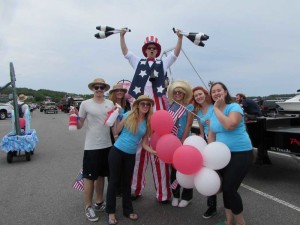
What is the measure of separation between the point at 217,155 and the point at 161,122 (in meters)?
0.81

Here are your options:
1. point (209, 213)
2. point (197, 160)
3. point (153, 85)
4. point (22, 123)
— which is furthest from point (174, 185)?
point (22, 123)

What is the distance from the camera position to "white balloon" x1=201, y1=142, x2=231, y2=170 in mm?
2953

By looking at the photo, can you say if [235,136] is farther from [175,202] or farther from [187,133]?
[175,202]

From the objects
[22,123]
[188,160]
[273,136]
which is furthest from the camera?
[22,123]

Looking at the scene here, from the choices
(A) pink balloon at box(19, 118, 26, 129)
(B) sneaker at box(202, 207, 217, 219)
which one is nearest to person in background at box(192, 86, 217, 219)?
(B) sneaker at box(202, 207, 217, 219)

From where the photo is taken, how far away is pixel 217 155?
296 centimetres

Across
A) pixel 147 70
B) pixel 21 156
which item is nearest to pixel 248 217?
pixel 147 70

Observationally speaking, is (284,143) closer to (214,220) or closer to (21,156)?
(214,220)

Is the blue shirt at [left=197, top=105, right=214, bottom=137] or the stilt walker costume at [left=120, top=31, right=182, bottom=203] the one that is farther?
the stilt walker costume at [left=120, top=31, right=182, bottom=203]

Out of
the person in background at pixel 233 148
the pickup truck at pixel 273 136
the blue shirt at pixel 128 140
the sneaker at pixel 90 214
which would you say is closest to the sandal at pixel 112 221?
the sneaker at pixel 90 214

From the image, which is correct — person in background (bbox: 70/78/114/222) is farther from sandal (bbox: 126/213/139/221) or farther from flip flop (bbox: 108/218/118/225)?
sandal (bbox: 126/213/139/221)

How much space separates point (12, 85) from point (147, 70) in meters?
4.12

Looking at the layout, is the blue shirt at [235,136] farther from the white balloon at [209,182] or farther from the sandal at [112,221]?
the sandal at [112,221]

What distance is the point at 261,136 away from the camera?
5043mm
